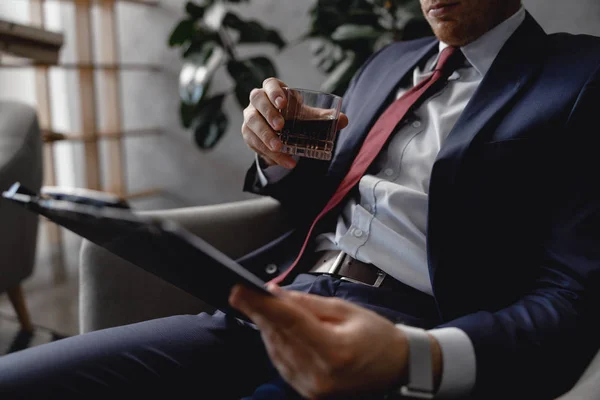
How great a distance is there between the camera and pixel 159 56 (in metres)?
3.25

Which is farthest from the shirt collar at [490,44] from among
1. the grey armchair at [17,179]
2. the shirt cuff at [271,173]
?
the grey armchair at [17,179]

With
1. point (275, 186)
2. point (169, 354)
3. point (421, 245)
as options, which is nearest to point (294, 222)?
point (275, 186)

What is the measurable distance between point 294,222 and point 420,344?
0.67 metres

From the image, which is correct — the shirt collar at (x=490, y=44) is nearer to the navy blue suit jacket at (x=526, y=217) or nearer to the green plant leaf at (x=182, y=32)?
the navy blue suit jacket at (x=526, y=217)

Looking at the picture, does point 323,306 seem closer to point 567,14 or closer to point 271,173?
point 271,173

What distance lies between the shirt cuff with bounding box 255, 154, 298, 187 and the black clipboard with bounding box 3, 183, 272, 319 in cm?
41

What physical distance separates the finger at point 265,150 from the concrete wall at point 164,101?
1818 mm

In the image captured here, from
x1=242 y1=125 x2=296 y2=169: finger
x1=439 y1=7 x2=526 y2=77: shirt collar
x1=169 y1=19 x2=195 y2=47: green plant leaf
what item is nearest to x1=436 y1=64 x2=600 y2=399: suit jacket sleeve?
x1=439 y1=7 x2=526 y2=77: shirt collar

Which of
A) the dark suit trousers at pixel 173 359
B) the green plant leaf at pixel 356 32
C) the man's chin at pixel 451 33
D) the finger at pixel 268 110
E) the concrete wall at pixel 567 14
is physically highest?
the concrete wall at pixel 567 14

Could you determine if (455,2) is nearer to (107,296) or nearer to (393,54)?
(393,54)

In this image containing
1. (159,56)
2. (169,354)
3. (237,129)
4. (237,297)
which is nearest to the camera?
(237,297)

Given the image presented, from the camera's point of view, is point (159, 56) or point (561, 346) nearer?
point (561, 346)

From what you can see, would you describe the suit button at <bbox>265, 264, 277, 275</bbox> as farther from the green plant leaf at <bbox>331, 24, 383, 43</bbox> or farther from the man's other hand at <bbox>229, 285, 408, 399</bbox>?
the green plant leaf at <bbox>331, 24, 383, 43</bbox>

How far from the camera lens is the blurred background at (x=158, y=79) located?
6.29 feet
